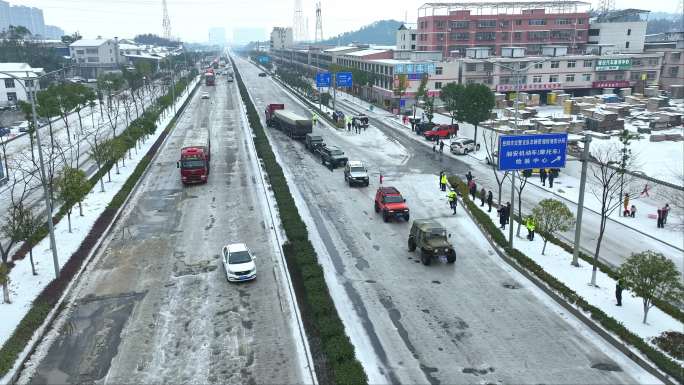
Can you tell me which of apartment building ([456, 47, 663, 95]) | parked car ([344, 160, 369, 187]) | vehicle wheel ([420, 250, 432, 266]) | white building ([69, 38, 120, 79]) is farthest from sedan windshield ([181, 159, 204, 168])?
white building ([69, 38, 120, 79])

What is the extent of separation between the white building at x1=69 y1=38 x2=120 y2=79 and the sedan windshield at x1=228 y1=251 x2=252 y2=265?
5314 inches

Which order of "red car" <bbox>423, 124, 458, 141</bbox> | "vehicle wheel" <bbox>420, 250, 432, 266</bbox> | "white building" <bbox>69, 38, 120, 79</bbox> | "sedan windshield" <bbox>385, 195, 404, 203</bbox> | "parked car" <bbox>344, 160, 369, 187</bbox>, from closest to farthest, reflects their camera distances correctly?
"vehicle wheel" <bbox>420, 250, 432, 266</bbox> < "sedan windshield" <bbox>385, 195, 404, 203</bbox> < "parked car" <bbox>344, 160, 369, 187</bbox> < "red car" <bbox>423, 124, 458, 141</bbox> < "white building" <bbox>69, 38, 120, 79</bbox>

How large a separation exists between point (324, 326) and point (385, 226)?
13.1 metres

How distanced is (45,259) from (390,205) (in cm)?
1875

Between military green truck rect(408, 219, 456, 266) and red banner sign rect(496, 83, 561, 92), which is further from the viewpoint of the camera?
red banner sign rect(496, 83, 561, 92)

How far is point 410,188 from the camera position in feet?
128

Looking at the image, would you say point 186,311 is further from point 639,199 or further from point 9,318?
point 639,199

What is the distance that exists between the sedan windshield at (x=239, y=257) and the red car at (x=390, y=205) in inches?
405

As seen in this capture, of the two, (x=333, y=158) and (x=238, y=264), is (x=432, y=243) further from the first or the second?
(x=333, y=158)

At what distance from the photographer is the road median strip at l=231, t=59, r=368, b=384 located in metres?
15.8

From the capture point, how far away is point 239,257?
23.3 meters

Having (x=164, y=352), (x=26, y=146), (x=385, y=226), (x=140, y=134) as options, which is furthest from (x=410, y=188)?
(x=26, y=146)

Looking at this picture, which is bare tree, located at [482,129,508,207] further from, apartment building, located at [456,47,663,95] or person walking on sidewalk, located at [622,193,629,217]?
apartment building, located at [456,47,663,95]

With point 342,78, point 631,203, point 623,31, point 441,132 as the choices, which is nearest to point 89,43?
point 342,78
